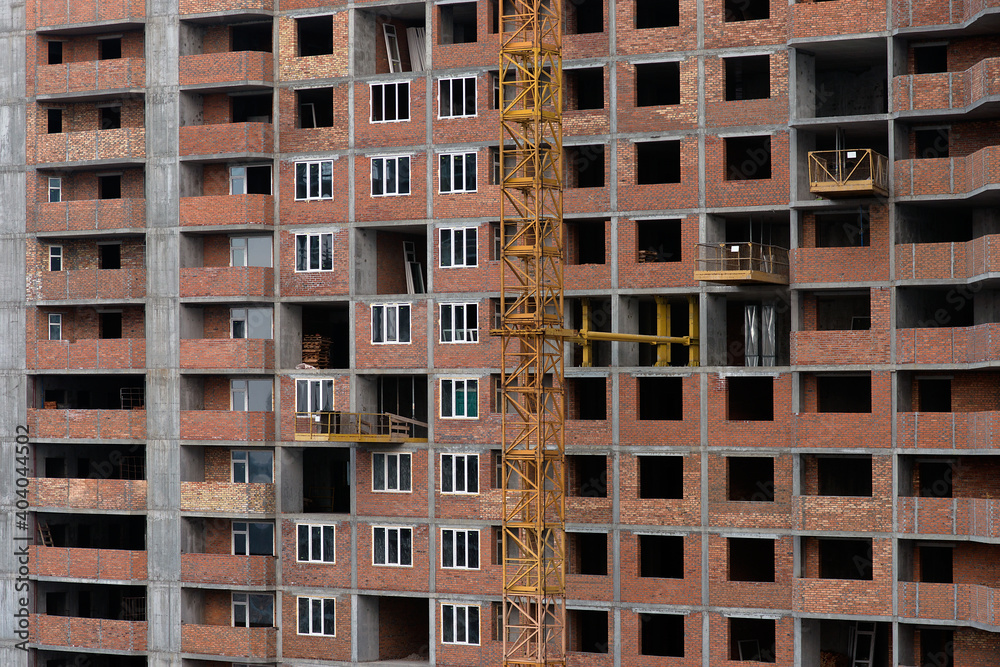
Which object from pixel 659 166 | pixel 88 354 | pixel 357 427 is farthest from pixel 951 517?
pixel 88 354

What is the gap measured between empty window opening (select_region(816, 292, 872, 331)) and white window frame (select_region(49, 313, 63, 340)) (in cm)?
3309

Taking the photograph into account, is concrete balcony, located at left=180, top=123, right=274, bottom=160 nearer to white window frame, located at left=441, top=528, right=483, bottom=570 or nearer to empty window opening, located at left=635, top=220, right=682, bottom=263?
empty window opening, located at left=635, top=220, right=682, bottom=263

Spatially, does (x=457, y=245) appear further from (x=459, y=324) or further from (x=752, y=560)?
(x=752, y=560)

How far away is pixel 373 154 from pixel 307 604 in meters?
18.3

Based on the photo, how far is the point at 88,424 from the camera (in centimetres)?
6669

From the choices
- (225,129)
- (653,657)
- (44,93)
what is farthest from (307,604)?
(44,93)

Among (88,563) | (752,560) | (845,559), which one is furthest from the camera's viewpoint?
(88,563)

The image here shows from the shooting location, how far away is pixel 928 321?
185ft

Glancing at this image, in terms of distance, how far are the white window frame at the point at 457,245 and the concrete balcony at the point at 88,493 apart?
1615cm

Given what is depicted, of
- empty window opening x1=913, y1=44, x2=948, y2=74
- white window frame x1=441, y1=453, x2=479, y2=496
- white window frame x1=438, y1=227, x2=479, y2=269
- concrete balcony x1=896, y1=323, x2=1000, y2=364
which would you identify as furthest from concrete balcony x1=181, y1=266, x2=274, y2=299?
empty window opening x1=913, y1=44, x2=948, y2=74

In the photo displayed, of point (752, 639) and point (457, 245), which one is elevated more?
point (457, 245)

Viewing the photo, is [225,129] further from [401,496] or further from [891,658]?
[891,658]

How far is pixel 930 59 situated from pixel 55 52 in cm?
3815

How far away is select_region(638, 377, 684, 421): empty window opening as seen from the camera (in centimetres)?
6131
